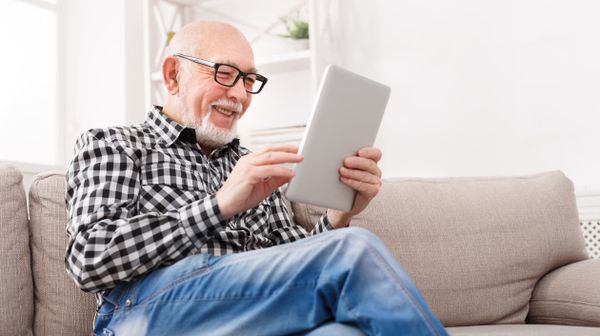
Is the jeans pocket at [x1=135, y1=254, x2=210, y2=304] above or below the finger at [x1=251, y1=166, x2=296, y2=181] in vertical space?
below

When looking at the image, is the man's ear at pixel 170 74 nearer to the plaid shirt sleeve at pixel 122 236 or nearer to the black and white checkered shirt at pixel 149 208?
the black and white checkered shirt at pixel 149 208

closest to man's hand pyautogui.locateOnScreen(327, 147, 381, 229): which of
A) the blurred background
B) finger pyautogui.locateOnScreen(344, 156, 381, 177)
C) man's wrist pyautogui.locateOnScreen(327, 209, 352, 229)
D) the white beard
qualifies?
finger pyautogui.locateOnScreen(344, 156, 381, 177)

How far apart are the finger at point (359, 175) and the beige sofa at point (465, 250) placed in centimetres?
38

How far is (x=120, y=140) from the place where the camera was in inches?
54.1

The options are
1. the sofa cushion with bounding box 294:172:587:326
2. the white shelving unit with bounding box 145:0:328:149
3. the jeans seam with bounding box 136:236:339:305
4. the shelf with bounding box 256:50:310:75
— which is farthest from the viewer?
the white shelving unit with bounding box 145:0:328:149

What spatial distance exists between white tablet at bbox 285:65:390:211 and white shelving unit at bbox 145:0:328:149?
1.33 metres

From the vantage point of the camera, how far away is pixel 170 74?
5.19 ft

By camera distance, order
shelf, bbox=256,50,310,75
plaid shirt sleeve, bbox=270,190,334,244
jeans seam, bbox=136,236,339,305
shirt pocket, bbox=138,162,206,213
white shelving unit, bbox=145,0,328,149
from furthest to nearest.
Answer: white shelving unit, bbox=145,0,328,149 < shelf, bbox=256,50,310,75 < plaid shirt sleeve, bbox=270,190,334,244 < shirt pocket, bbox=138,162,206,213 < jeans seam, bbox=136,236,339,305

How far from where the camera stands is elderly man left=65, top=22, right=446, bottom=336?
38.9 inches

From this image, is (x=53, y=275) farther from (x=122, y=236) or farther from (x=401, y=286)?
(x=401, y=286)

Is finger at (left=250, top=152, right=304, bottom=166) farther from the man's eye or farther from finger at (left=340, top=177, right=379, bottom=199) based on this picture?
the man's eye

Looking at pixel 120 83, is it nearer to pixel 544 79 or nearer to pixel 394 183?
pixel 394 183

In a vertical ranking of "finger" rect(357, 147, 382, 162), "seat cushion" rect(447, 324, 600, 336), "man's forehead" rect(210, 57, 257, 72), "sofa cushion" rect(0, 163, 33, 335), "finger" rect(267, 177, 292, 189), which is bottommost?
"seat cushion" rect(447, 324, 600, 336)

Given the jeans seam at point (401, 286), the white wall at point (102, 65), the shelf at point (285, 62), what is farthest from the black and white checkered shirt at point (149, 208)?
the white wall at point (102, 65)
